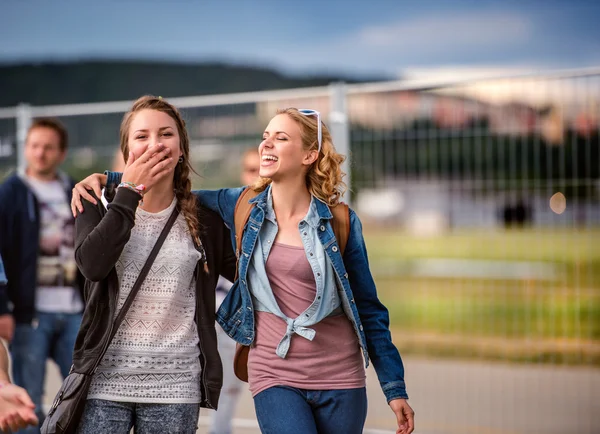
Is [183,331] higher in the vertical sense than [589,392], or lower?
higher

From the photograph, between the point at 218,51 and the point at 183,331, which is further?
the point at 218,51

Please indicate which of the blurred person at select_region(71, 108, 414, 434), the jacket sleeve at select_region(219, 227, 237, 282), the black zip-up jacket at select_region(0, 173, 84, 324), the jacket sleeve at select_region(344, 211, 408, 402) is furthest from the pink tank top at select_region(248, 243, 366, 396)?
the black zip-up jacket at select_region(0, 173, 84, 324)

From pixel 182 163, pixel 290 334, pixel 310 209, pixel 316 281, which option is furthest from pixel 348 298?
pixel 182 163

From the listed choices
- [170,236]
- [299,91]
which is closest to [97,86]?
[299,91]

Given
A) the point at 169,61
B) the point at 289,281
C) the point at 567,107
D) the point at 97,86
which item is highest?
the point at 169,61

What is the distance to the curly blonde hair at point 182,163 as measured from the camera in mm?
3369

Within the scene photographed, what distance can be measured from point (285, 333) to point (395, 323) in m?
3.53

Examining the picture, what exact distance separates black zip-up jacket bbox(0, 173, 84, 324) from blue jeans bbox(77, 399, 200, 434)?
2.45 metres

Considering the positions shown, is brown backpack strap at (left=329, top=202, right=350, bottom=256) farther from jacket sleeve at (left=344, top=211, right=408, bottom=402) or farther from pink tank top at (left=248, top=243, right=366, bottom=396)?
pink tank top at (left=248, top=243, right=366, bottom=396)

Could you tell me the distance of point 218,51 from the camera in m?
39.5

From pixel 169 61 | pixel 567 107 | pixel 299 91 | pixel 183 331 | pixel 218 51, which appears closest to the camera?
pixel 183 331

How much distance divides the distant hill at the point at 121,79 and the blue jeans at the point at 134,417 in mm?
24205

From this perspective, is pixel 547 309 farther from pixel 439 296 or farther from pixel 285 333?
pixel 285 333

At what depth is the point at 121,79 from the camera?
4103 centimetres
